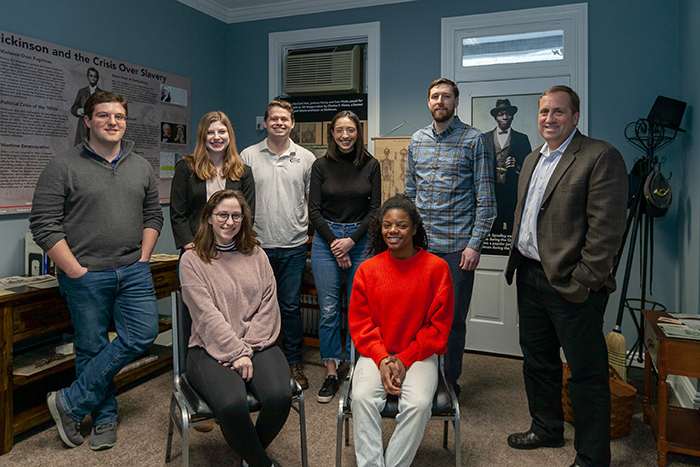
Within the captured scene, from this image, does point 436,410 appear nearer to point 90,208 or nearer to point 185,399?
point 185,399

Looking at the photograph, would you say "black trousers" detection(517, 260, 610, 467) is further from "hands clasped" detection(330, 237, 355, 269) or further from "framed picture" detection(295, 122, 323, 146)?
"framed picture" detection(295, 122, 323, 146)

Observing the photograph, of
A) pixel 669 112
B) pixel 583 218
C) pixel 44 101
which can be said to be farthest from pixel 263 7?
pixel 583 218

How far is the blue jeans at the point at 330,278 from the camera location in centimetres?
276

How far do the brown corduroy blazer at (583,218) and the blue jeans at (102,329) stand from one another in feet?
6.09

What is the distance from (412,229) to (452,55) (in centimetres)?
216

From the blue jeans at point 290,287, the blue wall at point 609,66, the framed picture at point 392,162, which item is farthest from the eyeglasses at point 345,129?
the blue wall at point 609,66

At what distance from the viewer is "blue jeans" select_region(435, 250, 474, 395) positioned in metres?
2.49

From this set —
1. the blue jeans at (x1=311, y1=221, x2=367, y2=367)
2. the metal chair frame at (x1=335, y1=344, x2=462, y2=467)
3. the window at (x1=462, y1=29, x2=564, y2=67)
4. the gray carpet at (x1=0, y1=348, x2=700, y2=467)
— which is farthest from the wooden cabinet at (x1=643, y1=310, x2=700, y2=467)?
the window at (x1=462, y1=29, x2=564, y2=67)

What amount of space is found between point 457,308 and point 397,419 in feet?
2.87

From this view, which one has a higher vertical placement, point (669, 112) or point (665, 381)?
point (669, 112)

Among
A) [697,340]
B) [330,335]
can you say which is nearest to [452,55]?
[330,335]

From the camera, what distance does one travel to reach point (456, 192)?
249cm

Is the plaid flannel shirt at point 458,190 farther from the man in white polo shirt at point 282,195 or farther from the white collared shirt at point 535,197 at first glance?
the man in white polo shirt at point 282,195

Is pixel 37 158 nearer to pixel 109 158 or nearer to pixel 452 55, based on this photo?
pixel 109 158
